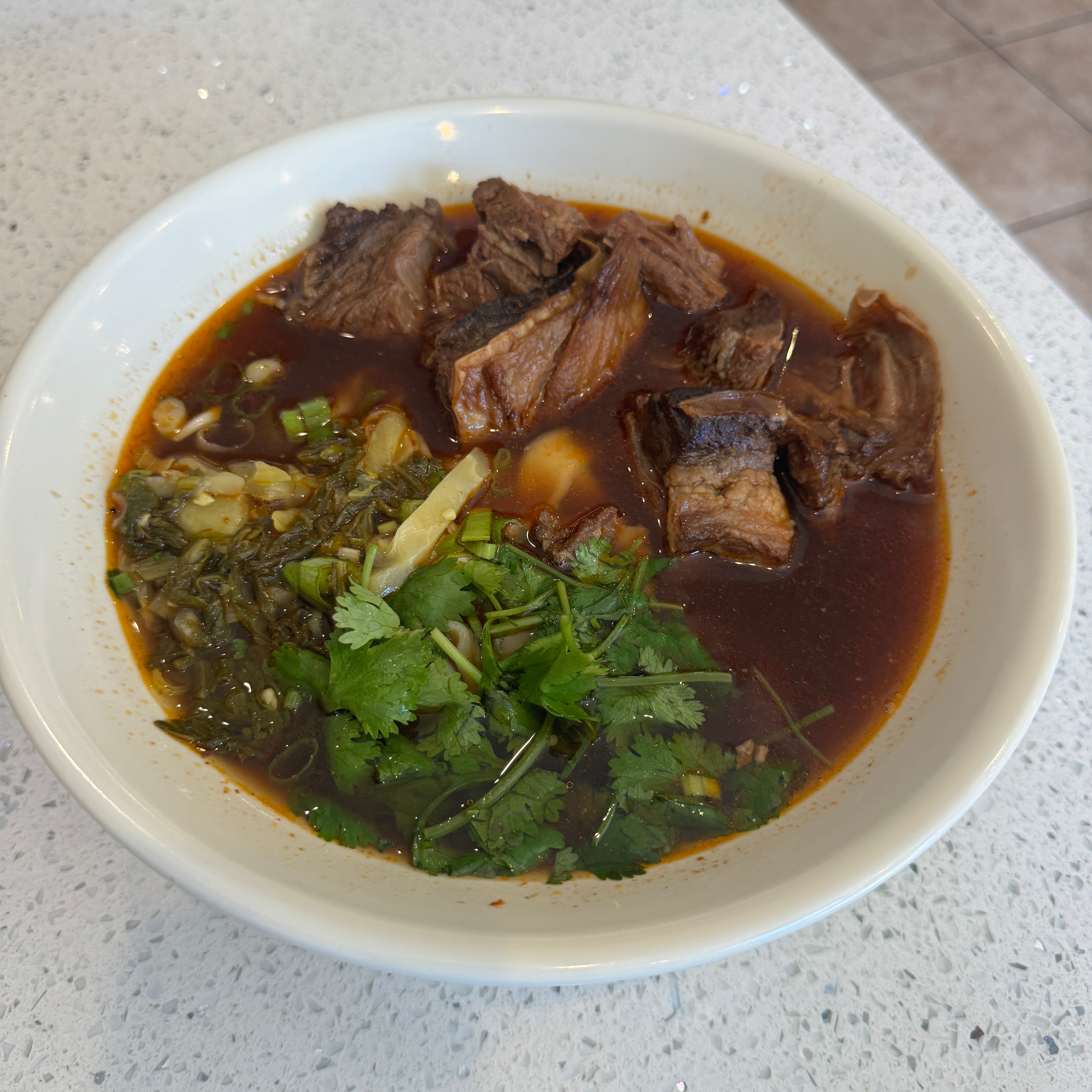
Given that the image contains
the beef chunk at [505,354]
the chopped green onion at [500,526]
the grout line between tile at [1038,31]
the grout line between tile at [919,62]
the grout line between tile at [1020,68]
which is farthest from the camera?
the grout line between tile at [1038,31]

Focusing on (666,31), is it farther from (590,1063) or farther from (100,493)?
(590,1063)

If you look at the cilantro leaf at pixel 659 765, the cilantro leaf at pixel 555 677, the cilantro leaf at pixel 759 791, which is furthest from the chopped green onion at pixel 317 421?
the cilantro leaf at pixel 759 791

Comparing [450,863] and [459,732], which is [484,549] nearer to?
[459,732]

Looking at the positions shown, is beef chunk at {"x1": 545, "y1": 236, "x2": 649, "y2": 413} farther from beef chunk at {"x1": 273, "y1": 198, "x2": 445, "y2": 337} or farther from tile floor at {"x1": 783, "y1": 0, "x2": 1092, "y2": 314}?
tile floor at {"x1": 783, "y1": 0, "x2": 1092, "y2": 314}

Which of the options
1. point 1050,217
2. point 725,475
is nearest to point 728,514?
point 725,475

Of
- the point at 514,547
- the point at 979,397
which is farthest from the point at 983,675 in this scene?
the point at 514,547

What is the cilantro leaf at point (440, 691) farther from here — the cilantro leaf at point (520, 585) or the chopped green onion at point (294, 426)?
the chopped green onion at point (294, 426)
